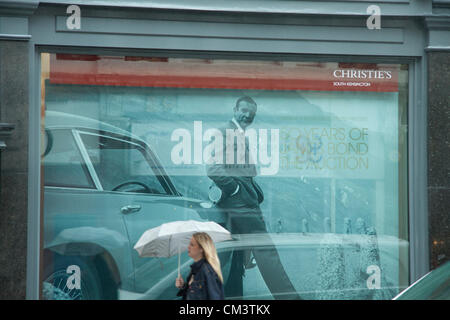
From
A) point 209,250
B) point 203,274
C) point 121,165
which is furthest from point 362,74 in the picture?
Result: point 203,274

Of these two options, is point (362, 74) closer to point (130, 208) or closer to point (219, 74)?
point (219, 74)

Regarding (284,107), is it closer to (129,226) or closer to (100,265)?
(129,226)

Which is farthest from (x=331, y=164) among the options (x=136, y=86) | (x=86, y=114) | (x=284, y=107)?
(x=86, y=114)

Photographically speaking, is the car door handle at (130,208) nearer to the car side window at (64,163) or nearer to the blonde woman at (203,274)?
the car side window at (64,163)

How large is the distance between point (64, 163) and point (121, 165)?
72 cm

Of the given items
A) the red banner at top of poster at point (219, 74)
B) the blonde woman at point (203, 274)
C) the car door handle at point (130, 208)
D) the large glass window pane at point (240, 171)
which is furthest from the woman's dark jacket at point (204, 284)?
the red banner at top of poster at point (219, 74)

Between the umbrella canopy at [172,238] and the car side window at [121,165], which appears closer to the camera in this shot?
the umbrella canopy at [172,238]

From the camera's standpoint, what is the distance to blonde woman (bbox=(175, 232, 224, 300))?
563cm

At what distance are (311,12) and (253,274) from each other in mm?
3517

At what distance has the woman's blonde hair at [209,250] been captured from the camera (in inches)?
226

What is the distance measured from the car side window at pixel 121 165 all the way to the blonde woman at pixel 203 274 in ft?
7.08

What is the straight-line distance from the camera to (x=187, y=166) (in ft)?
26.2

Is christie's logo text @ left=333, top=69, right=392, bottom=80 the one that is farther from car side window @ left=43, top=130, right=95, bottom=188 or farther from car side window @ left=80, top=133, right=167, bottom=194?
car side window @ left=43, top=130, right=95, bottom=188

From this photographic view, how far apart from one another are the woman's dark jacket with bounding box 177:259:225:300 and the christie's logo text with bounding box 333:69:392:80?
3670 millimetres
